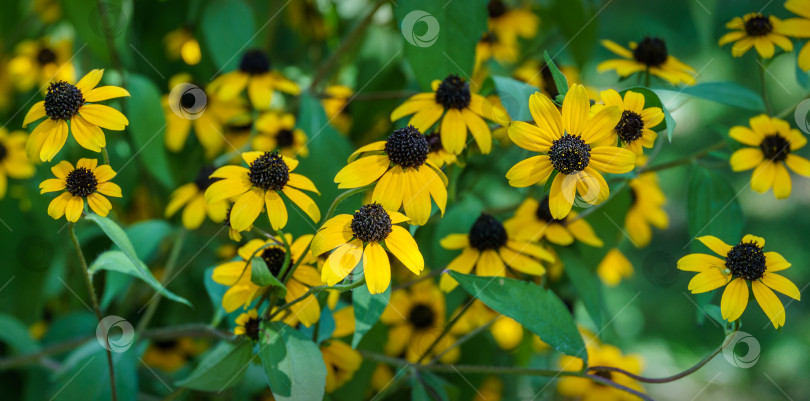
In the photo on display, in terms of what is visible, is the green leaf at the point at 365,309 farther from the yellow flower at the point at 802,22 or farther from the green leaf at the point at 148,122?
the yellow flower at the point at 802,22

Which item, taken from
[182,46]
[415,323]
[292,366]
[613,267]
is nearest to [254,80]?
[182,46]

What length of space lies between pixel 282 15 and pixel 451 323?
2.71ft

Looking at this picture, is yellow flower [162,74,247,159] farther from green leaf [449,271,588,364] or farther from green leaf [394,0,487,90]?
green leaf [449,271,588,364]

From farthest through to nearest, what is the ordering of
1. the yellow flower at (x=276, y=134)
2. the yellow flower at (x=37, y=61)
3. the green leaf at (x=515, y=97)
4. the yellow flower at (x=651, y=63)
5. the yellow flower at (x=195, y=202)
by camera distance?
the yellow flower at (x=37, y=61) → the yellow flower at (x=276, y=134) → the yellow flower at (x=195, y=202) → the yellow flower at (x=651, y=63) → the green leaf at (x=515, y=97)

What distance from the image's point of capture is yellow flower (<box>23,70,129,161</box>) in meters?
0.67

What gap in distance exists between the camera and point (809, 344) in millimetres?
2072

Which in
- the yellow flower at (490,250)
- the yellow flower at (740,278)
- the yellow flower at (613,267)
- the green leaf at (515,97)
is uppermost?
the green leaf at (515,97)

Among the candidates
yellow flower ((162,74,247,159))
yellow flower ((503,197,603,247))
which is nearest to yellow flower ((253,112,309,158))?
yellow flower ((162,74,247,159))

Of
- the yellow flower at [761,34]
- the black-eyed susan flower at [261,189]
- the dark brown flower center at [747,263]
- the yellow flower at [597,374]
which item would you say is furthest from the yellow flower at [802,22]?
the black-eyed susan flower at [261,189]

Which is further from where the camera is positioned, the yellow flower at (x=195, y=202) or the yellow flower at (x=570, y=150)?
the yellow flower at (x=195, y=202)

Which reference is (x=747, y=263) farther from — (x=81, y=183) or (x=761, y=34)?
(x=81, y=183)

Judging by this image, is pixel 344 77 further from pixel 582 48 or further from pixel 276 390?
pixel 276 390

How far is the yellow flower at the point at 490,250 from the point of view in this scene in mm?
807

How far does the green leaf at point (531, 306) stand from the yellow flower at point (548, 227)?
130 millimetres
